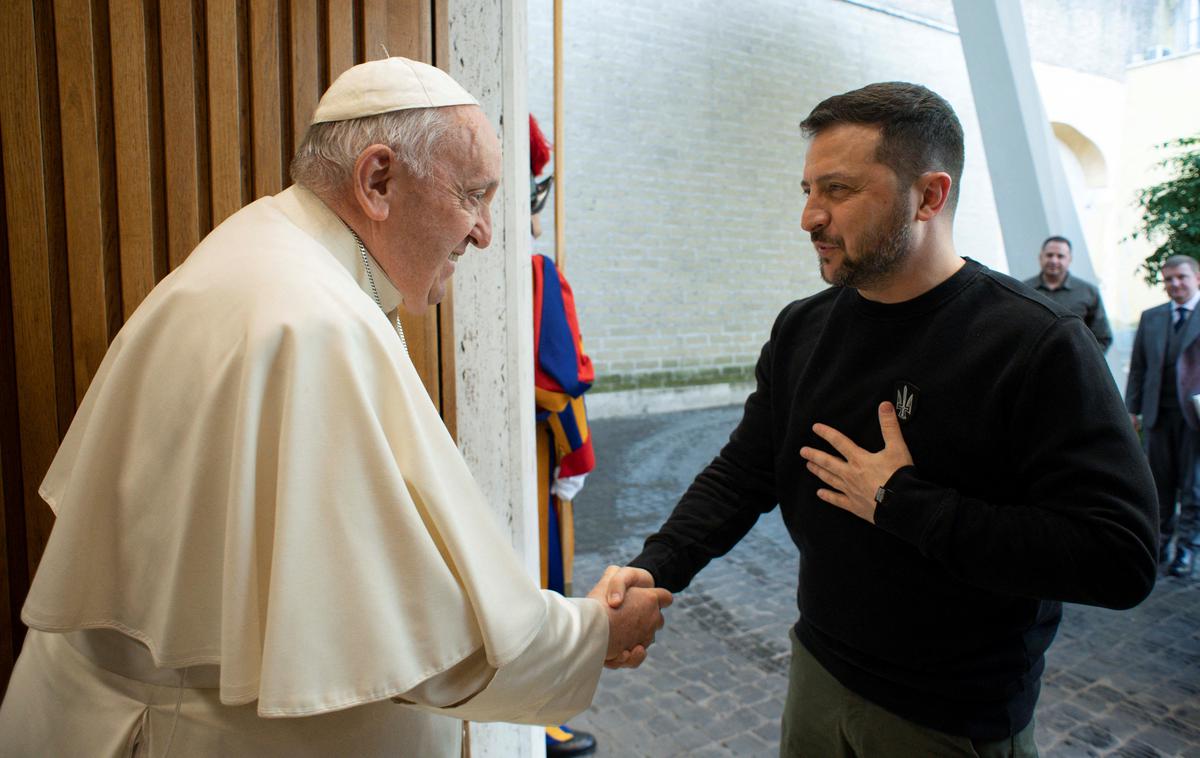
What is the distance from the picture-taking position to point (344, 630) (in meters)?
1.14

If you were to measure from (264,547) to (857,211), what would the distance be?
1188 millimetres

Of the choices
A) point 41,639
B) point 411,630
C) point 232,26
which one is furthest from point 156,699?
point 232,26

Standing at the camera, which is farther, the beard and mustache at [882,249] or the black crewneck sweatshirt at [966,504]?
the beard and mustache at [882,249]

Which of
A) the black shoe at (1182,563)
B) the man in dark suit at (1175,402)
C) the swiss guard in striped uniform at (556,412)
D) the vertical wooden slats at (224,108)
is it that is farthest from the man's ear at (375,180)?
the black shoe at (1182,563)

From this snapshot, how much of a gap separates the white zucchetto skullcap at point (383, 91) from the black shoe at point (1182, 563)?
227 inches

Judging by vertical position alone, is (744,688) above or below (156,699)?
below

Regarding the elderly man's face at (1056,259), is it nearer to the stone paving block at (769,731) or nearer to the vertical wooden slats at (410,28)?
the stone paving block at (769,731)

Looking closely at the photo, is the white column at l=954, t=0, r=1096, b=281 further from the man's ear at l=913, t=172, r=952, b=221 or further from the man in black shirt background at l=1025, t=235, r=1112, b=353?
the man's ear at l=913, t=172, r=952, b=221

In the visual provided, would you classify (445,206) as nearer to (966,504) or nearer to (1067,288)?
(966,504)

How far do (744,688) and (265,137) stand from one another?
10.1ft

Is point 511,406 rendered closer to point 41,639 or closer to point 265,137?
point 265,137

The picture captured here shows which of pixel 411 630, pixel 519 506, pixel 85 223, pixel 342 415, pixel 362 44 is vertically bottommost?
pixel 519 506

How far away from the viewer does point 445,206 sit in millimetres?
1557

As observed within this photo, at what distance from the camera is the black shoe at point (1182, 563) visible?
5.29 metres
